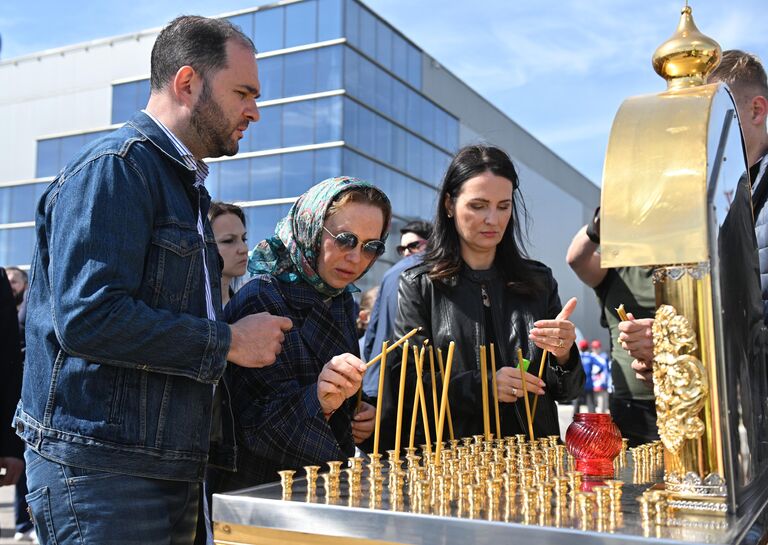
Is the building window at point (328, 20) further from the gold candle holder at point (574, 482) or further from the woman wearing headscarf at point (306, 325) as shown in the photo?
the gold candle holder at point (574, 482)

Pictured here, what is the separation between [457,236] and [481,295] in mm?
281

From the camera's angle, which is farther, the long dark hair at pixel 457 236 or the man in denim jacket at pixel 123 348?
the long dark hair at pixel 457 236

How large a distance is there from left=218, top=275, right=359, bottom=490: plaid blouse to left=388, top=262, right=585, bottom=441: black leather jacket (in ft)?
1.15

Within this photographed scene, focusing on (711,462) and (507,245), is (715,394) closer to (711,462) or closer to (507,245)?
(711,462)

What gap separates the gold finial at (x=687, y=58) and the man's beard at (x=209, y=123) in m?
1.05

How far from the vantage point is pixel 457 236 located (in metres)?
2.90

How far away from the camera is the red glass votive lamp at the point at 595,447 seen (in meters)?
1.65

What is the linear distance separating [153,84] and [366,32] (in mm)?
21889

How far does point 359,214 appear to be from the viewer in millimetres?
2268

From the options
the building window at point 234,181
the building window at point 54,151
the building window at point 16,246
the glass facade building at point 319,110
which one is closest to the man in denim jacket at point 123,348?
the glass facade building at point 319,110

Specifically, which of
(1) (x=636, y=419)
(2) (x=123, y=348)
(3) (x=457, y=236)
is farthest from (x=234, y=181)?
(2) (x=123, y=348)

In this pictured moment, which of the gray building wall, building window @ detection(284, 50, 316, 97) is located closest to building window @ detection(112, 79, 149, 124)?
building window @ detection(284, 50, 316, 97)

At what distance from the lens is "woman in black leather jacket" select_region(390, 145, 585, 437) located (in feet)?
8.46

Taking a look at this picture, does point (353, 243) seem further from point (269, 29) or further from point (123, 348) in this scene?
point (269, 29)
